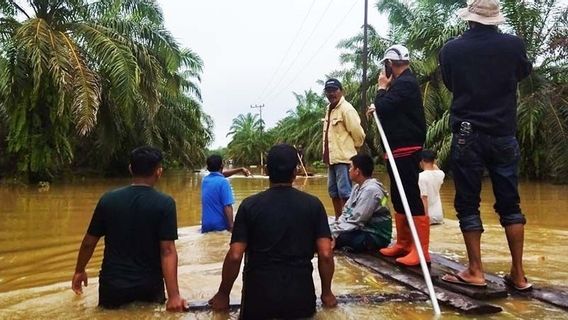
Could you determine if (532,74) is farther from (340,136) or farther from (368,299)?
(368,299)

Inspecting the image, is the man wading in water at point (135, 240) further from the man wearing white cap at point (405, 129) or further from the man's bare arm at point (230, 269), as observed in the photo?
the man wearing white cap at point (405, 129)

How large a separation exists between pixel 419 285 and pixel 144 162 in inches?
82.2

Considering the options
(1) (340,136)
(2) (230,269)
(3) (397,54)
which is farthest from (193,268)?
(3) (397,54)

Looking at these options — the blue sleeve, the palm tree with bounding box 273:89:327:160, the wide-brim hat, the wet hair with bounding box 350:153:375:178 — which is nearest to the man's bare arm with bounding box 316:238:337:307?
the wide-brim hat

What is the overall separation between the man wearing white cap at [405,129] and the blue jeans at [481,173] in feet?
2.34

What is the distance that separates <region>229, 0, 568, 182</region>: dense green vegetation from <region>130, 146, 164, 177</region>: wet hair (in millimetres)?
15555

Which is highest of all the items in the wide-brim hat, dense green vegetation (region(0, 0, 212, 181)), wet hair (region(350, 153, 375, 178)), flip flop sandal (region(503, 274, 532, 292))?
dense green vegetation (region(0, 0, 212, 181))

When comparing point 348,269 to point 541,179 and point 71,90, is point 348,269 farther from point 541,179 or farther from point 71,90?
point 541,179

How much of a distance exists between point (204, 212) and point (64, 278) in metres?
2.35

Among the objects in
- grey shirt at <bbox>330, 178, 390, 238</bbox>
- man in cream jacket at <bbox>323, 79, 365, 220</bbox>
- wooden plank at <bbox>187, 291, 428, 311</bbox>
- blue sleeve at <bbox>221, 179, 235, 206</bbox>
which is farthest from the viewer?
blue sleeve at <bbox>221, 179, 235, 206</bbox>

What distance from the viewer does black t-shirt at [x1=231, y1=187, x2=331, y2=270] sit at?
3301mm

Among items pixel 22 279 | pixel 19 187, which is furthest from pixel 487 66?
pixel 19 187

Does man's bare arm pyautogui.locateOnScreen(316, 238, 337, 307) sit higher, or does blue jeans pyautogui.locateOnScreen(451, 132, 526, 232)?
blue jeans pyautogui.locateOnScreen(451, 132, 526, 232)

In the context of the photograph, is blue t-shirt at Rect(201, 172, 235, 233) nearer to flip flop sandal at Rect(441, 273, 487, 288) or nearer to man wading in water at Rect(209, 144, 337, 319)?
flip flop sandal at Rect(441, 273, 487, 288)
